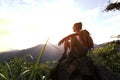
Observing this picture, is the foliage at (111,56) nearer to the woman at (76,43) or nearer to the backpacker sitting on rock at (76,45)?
the backpacker sitting on rock at (76,45)

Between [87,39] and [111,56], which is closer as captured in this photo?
[87,39]

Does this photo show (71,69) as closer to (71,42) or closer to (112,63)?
(71,42)

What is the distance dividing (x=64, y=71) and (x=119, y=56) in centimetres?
1743

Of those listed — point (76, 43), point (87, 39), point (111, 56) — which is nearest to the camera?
point (87, 39)

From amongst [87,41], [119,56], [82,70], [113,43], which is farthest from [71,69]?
[119,56]

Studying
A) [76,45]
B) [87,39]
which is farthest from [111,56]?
[87,39]

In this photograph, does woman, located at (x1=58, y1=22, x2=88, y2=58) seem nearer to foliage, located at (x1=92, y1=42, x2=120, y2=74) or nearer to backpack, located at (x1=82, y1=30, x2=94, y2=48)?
backpack, located at (x1=82, y1=30, x2=94, y2=48)

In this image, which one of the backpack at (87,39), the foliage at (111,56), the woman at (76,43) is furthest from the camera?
the foliage at (111,56)

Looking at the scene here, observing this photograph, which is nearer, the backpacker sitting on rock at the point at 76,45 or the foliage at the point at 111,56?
the backpacker sitting on rock at the point at 76,45

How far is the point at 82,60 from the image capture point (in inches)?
346

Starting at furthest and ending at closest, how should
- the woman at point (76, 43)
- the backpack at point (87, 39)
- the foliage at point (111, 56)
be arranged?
the foliage at point (111, 56)
the woman at point (76, 43)
the backpack at point (87, 39)

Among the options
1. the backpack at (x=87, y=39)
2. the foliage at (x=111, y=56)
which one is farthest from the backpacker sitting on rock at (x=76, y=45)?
the foliage at (x=111, y=56)

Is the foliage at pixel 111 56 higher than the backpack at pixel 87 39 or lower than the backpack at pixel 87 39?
lower

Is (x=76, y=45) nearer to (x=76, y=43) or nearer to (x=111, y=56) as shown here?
(x=76, y=43)
